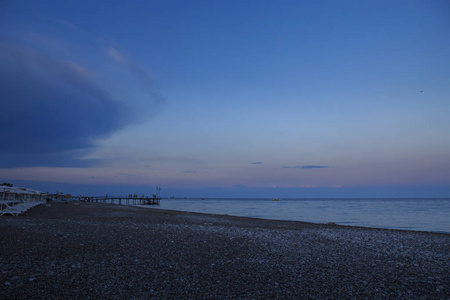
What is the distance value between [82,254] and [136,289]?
3693 millimetres

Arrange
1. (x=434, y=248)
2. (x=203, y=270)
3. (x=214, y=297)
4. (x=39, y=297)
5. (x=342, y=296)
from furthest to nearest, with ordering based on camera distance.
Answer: (x=434, y=248), (x=203, y=270), (x=342, y=296), (x=214, y=297), (x=39, y=297)

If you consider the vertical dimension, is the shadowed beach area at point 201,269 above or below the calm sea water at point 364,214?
above

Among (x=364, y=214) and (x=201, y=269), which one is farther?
(x=364, y=214)

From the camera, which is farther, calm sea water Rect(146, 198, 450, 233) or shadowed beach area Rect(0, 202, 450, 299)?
calm sea water Rect(146, 198, 450, 233)

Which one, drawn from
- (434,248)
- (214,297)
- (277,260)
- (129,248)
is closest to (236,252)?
(277,260)

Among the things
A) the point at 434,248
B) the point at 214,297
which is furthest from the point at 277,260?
the point at 434,248

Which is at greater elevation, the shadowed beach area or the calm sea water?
the shadowed beach area

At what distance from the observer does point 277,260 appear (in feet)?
29.0

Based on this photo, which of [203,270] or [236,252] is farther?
[236,252]

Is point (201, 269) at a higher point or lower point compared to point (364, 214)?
higher

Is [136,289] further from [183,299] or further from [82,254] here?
[82,254]

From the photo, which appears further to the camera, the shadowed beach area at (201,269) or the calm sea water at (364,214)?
the calm sea water at (364,214)

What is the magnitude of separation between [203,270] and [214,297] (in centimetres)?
191

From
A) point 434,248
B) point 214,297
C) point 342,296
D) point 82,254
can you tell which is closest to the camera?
point 214,297
